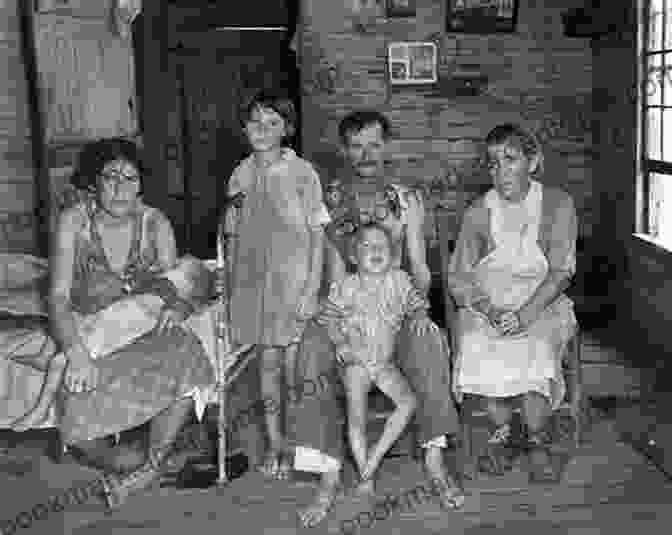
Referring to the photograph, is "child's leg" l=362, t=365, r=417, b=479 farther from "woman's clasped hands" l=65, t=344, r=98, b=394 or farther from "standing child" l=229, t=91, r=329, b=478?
"woman's clasped hands" l=65, t=344, r=98, b=394

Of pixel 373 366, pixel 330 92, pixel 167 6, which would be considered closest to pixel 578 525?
pixel 373 366

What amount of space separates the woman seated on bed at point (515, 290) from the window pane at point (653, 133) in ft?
5.96

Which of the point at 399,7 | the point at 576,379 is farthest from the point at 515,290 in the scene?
the point at 399,7

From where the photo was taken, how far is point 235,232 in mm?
3977

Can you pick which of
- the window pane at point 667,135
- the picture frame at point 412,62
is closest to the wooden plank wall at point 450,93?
the picture frame at point 412,62

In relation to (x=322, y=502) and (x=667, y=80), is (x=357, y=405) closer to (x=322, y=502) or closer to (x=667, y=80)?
(x=322, y=502)

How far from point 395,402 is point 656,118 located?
9.42 ft

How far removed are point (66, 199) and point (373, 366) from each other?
2.25m

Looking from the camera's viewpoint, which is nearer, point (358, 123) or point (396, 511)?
point (396, 511)

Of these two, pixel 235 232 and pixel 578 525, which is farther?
pixel 235 232

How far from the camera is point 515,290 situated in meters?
3.99

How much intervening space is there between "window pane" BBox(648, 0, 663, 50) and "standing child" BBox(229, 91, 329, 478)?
2.66m

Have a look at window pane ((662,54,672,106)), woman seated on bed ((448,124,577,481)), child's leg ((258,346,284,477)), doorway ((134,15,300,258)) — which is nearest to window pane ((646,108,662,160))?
window pane ((662,54,672,106))

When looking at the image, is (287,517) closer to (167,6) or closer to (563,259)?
(563,259)
